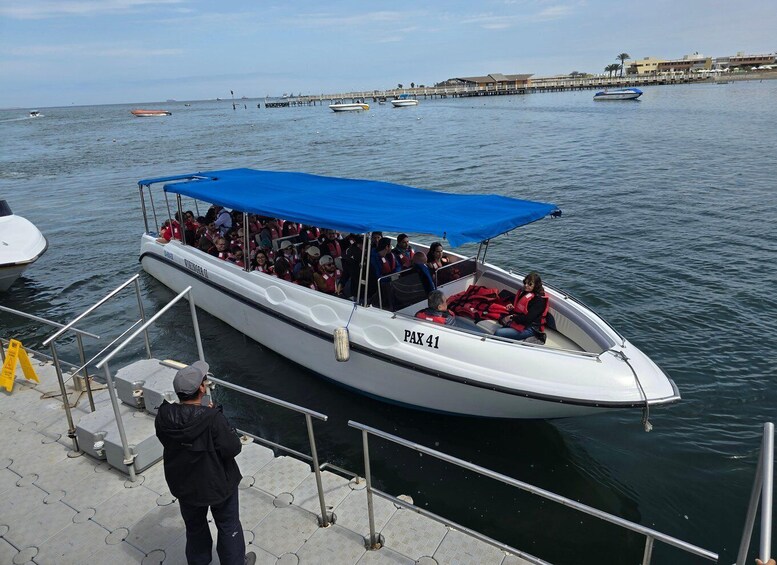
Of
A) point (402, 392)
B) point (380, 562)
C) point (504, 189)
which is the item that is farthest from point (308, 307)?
point (504, 189)

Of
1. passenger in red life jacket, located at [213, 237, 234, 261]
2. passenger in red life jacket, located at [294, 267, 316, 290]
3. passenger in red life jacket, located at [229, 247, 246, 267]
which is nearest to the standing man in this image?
passenger in red life jacket, located at [294, 267, 316, 290]

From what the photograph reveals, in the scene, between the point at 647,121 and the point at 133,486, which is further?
the point at 647,121

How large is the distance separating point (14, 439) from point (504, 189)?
22.0 meters

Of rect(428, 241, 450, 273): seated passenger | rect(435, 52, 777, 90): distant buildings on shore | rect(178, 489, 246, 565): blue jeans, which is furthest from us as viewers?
rect(435, 52, 777, 90): distant buildings on shore

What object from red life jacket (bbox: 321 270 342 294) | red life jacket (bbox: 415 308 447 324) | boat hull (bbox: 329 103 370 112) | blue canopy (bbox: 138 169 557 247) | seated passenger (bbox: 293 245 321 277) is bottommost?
red life jacket (bbox: 415 308 447 324)

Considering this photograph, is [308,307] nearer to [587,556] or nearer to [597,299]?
[587,556]

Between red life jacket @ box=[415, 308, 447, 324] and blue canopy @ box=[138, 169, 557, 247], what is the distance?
3.86 feet

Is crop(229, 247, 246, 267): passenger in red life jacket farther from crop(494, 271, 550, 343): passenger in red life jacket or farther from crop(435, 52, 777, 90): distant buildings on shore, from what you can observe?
crop(435, 52, 777, 90): distant buildings on shore

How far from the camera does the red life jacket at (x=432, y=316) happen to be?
7.10 meters

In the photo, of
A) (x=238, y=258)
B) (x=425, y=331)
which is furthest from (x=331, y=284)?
(x=238, y=258)

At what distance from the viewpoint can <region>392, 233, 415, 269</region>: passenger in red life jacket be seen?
871 cm

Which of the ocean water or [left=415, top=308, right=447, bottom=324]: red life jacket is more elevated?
[left=415, top=308, right=447, bottom=324]: red life jacket

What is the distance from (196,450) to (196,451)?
0.01 m

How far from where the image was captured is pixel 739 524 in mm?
5906
